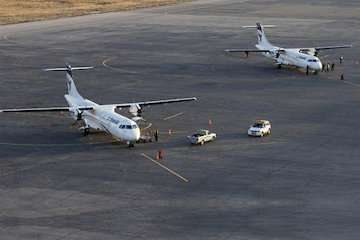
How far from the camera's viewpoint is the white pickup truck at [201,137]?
8075 cm

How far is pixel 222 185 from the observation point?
68250 millimetres

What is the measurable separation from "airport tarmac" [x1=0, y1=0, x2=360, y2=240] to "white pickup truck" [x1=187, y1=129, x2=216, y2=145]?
0.93 metres

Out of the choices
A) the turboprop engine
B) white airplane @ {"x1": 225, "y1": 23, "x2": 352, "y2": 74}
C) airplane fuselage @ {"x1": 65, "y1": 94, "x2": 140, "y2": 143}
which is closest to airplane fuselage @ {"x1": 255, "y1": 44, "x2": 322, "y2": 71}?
white airplane @ {"x1": 225, "y1": 23, "x2": 352, "y2": 74}

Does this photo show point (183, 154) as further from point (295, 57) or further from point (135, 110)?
point (295, 57)

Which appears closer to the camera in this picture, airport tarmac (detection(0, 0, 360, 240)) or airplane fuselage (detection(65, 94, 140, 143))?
airport tarmac (detection(0, 0, 360, 240))

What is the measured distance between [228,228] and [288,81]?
200 ft

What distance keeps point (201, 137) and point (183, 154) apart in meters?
3.83

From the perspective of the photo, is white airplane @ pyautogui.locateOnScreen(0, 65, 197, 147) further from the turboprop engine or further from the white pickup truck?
the white pickup truck

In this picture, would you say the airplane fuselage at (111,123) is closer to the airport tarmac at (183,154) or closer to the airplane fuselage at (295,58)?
the airport tarmac at (183,154)

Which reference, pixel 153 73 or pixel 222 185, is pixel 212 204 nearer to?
pixel 222 185

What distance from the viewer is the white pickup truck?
80750mm

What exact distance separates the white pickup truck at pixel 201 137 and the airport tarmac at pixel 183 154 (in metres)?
0.93

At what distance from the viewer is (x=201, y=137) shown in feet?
266

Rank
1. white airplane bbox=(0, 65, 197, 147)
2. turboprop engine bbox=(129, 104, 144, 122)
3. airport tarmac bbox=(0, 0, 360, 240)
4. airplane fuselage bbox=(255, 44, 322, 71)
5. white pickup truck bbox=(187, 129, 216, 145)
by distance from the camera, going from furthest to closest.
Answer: airplane fuselage bbox=(255, 44, 322, 71), turboprop engine bbox=(129, 104, 144, 122), white pickup truck bbox=(187, 129, 216, 145), white airplane bbox=(0, 65, 197, 147), airport tarmac bbox=(0, 0, 360, 240)
